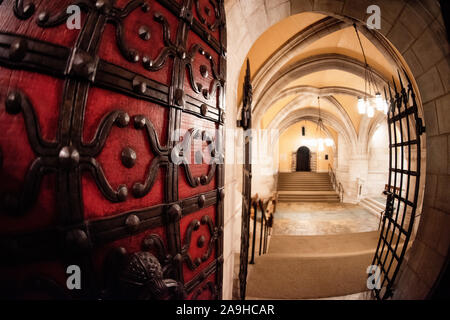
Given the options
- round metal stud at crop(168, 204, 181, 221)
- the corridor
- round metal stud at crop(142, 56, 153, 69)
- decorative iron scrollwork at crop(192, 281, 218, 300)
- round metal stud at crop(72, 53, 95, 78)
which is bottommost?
the corridor

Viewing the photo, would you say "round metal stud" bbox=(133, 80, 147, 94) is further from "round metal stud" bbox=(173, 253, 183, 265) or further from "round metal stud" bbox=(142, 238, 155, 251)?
"round metal stud" bbox=(173, 253, 183, 265)

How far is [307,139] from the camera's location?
17078 millimetres

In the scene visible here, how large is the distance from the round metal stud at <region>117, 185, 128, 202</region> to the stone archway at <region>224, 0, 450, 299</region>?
38.6 inches

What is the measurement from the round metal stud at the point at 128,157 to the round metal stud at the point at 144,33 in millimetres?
521

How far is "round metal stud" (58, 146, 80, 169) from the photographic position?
52cm

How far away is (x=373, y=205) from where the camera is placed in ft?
26.9

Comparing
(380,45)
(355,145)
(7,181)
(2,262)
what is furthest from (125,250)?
(355,145)

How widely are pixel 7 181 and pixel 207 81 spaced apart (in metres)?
1.04

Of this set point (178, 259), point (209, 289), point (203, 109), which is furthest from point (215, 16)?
point (209, 289)

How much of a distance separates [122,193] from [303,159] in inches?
830

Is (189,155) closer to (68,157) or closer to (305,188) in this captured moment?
(68,157)

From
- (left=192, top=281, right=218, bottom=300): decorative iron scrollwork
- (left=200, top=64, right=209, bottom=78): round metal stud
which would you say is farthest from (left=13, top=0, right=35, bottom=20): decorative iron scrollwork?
(left=192, top=281, right=218, bottom=300): decorative iron scrollwork
